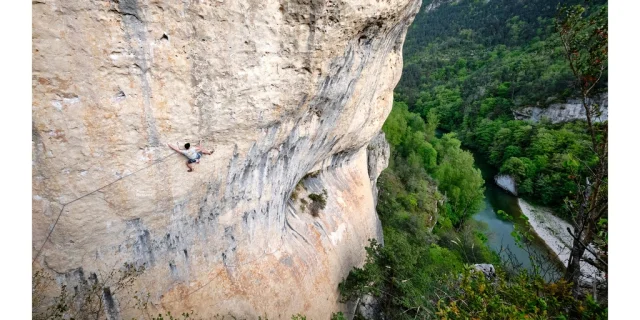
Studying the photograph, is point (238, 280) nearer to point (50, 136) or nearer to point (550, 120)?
point (50, 136)

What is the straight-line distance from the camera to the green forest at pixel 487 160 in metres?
4.86

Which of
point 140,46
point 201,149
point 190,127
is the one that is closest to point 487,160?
point 201,149

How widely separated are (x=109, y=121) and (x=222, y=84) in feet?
5.33

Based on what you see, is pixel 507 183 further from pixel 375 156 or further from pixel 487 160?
pixel 375 156

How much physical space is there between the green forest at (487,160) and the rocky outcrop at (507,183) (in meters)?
0.68

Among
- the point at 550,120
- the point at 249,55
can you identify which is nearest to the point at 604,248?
the point at 249,55

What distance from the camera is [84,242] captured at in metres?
4.96

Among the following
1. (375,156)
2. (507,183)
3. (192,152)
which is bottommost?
(507,183)

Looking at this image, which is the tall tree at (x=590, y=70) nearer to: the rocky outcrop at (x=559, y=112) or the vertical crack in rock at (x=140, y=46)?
the vertical crack in rock at (x=140, y=46)

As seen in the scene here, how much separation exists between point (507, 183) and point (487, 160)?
6505 mm

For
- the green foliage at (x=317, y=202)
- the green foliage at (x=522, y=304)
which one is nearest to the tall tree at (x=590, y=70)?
the green foliage at (x=522, y=304)

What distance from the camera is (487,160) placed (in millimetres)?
37844

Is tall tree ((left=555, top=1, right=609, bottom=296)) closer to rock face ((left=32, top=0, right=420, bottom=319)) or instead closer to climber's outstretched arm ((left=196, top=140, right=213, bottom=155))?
rock face ((left=32, top=0, right=420, bottom=319))

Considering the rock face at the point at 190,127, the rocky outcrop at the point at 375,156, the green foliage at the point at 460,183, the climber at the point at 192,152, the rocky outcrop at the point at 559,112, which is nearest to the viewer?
the rock face at the point at 190,127
